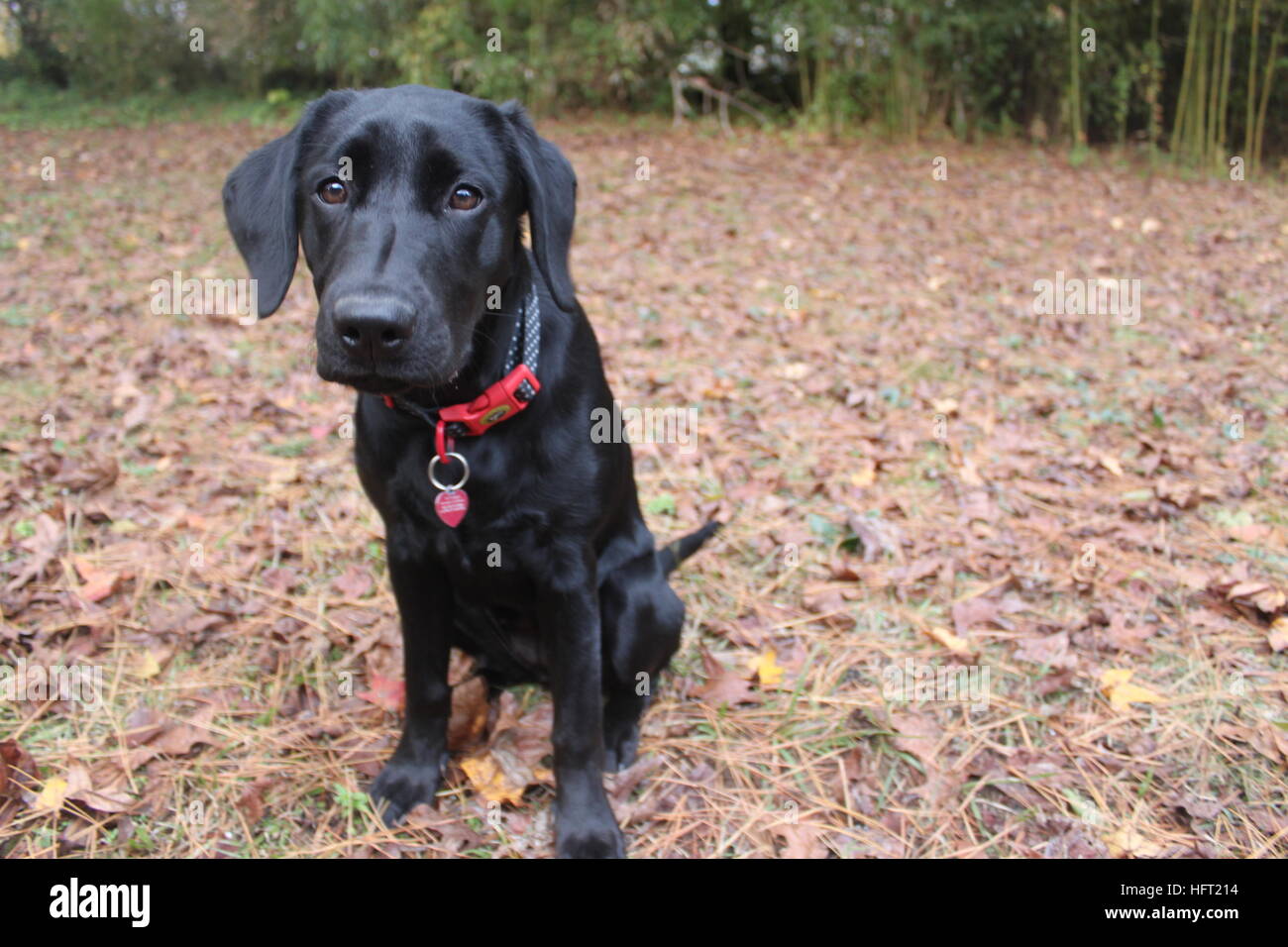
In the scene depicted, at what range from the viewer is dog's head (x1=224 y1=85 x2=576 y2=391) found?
1.68 metres

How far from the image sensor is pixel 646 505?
12.1ft

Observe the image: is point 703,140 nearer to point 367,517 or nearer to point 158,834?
point 367,517

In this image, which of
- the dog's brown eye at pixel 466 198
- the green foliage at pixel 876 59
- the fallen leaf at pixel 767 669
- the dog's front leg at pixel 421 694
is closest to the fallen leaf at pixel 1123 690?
the fallen leaf at pixel 767 669

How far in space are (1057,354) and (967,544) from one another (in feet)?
8.13

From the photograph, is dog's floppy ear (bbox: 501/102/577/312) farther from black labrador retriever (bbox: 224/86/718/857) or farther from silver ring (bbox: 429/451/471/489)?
silver ring (bbox: 429/451/471/489)

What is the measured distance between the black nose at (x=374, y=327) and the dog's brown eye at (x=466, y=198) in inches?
12.7

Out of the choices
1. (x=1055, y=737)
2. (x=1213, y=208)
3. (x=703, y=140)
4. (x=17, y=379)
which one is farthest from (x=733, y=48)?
(x=1055, y=737)

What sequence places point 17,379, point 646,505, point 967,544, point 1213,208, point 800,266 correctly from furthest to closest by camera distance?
1. point 1213,208
2. point 800,266
3. point 17,379
4. point 646,505
5. point 967,544

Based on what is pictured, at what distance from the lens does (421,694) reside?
229 cm

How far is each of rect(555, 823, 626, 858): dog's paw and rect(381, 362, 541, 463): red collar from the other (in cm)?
90

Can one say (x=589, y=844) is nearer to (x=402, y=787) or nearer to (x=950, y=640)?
(x=402, y=787)

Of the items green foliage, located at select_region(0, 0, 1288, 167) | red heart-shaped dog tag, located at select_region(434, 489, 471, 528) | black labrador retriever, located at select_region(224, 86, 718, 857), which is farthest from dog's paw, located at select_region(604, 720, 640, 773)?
green foliage, located at select_region(0, 0, 1288, 167)

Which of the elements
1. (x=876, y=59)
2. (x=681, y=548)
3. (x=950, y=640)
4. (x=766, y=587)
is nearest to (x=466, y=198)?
(x=681, y=548)

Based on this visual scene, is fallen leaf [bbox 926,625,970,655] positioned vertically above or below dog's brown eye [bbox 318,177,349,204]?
below
